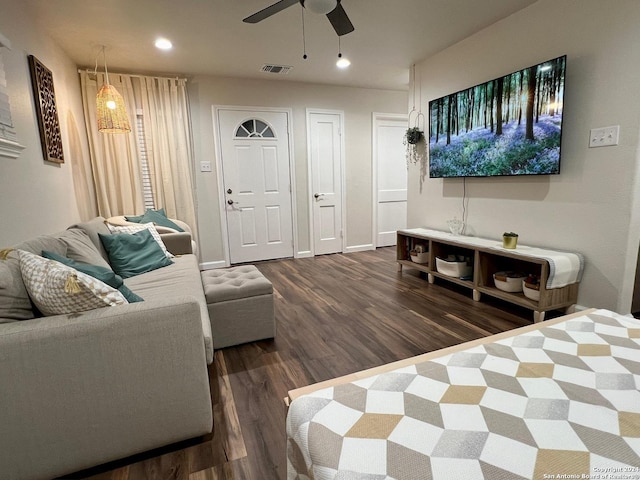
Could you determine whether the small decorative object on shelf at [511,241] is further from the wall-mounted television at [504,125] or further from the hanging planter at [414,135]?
the hanging planter at [414,135]

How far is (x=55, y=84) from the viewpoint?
2.98 metres

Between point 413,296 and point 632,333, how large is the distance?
6.64 ft

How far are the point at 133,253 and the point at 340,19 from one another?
2.30 meters

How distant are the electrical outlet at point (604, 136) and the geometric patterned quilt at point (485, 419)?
1.78 m

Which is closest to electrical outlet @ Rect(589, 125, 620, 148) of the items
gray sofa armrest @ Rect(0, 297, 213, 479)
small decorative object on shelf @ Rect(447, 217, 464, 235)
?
small decorative object on shelf @ Rect(447, 217, 464, 235)

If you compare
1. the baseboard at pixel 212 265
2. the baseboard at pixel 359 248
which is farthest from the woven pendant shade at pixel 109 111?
the baseboard at pixel 359 248

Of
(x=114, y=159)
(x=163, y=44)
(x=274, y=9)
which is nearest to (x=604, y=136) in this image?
(x=274, y=9)

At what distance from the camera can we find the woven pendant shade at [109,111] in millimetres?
3285

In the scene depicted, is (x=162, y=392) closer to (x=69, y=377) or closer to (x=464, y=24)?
(x=69, y=377)

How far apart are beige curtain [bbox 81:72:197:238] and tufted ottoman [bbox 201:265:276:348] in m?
2.24

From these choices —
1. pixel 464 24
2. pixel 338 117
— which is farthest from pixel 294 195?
pixel 464 24

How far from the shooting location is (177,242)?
10.5 ft

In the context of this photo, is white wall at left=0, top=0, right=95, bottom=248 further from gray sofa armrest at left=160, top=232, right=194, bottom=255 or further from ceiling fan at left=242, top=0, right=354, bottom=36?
ceiling fan at left=242, top=0, right=354, bottom=36

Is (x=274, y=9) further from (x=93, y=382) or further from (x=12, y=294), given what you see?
(x=93, y=382)
